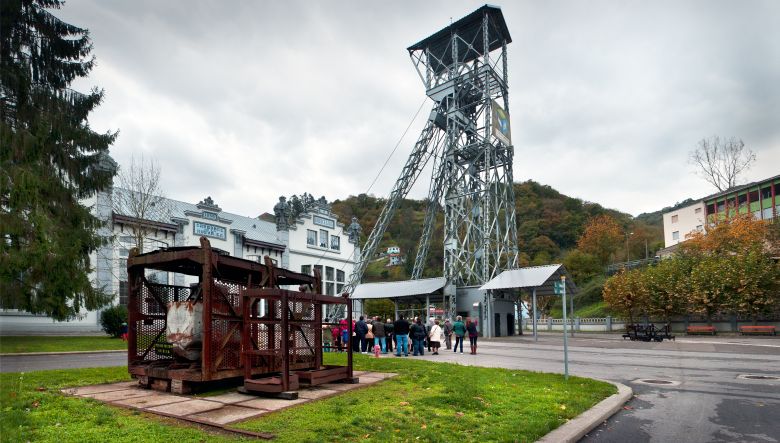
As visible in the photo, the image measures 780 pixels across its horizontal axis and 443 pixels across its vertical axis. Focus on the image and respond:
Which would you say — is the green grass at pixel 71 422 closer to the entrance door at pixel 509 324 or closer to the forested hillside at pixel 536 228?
the entrance door at pixel 509 324

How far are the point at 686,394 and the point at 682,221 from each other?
224ft

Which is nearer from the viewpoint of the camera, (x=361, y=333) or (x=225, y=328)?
(x=225, y=328)

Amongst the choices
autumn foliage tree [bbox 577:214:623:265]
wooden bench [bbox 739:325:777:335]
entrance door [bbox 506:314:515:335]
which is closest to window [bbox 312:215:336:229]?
entrance door [bbox 506:314:515:335]

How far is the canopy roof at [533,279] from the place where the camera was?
33.0 meters

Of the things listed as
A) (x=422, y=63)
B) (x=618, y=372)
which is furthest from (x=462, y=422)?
(x=422, y=63)

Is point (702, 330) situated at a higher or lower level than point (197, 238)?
lower

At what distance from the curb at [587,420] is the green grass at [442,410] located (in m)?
0.12

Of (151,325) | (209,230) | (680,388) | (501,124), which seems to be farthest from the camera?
(501,124)

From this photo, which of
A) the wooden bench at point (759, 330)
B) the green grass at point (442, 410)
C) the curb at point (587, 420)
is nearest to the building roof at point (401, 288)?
the wooden bench at point (759, 330)

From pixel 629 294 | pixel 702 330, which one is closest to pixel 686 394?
pixel 702 330

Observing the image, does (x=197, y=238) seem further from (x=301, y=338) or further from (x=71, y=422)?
(x=71, y=422)

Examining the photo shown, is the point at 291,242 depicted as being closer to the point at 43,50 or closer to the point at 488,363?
the point at 43,50

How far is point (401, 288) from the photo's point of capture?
38.9m

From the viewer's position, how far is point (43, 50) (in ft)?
73.6
